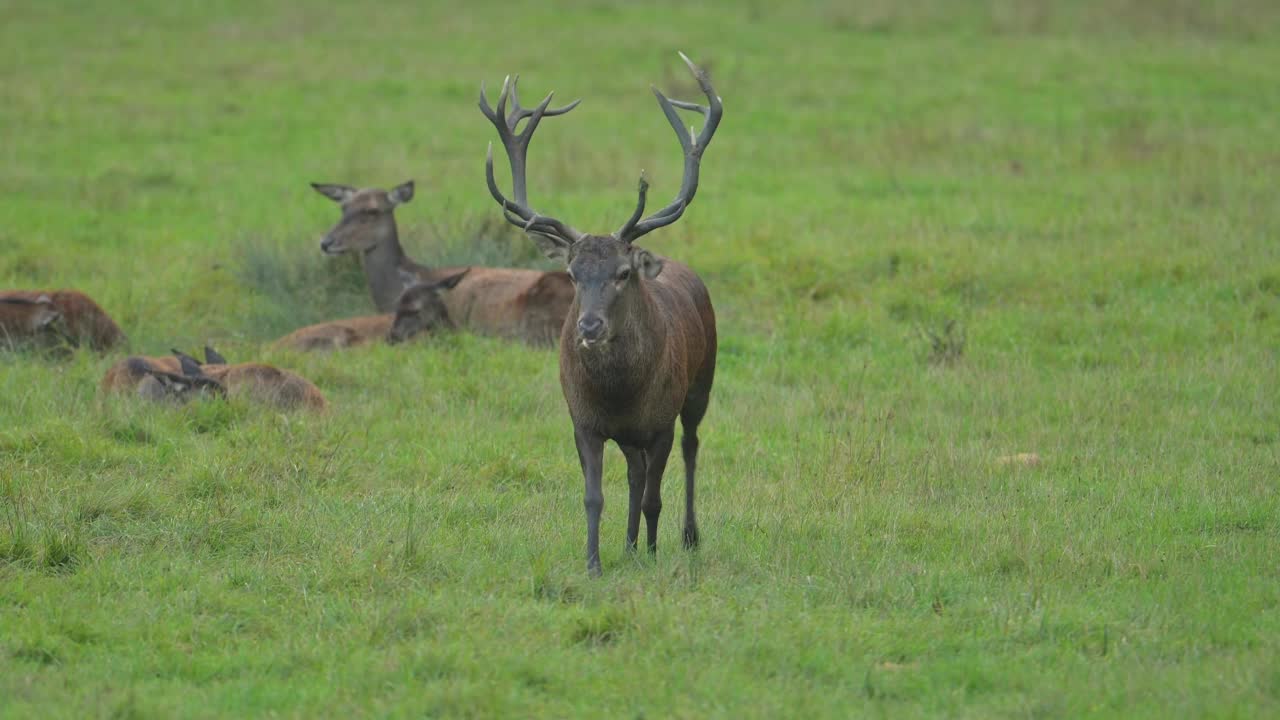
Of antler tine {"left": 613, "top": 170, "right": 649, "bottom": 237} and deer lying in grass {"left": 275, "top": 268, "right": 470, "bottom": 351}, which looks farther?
deer lying in grass {"left": 275, "top": 268, "right": 470, "bottom": 351}

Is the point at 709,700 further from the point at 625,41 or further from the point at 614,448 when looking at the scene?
the point at 625,41

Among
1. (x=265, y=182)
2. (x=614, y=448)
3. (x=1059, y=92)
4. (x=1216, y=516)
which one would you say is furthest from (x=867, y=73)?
(x=1216, y=516)

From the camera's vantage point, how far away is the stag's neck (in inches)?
562

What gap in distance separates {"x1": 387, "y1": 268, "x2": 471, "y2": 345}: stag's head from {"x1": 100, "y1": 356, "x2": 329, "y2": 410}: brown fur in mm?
2035

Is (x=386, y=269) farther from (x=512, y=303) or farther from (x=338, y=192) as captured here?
(x=512, y=303)

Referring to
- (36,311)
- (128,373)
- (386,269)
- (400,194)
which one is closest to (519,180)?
(128,373)

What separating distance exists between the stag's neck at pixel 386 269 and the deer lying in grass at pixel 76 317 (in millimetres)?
2686

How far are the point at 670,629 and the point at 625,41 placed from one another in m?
20.4

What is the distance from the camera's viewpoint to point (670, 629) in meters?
6.29

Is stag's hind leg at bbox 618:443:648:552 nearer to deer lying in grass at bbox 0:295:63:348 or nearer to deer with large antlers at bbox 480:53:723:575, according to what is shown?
deer with large antlers at bbox 480:53:723:575

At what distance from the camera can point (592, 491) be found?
24.0ft

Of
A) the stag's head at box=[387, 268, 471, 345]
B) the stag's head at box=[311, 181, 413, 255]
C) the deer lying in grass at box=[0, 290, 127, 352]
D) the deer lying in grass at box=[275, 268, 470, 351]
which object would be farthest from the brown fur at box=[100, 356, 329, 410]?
the stag's head at box=[311, 181, 413, 255]

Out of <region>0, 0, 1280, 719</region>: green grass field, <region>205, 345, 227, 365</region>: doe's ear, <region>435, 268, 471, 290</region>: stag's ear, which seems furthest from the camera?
<region>435, 268, 471, 290</region>: stag's ear

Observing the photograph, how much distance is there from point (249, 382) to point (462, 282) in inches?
138
